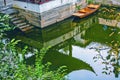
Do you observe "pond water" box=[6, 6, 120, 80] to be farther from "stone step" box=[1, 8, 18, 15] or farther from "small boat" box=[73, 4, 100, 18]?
"stone step" box=[1, 8, 18, 15]

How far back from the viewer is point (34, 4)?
67.5 feet

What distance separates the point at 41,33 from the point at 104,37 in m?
4.20

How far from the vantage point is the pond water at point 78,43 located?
1600 centimetres

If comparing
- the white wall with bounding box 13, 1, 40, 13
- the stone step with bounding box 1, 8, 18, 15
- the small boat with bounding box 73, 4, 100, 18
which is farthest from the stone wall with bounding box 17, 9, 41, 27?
the small boat with bounding box 73, 4, 100, 18

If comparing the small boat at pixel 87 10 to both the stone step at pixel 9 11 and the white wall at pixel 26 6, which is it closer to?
the white wall at pixel 26 6

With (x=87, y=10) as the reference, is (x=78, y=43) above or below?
below

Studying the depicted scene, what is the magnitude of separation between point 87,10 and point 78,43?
→ 4660 mm

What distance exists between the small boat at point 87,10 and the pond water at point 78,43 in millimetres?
410

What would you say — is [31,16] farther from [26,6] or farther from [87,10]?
[87,10]

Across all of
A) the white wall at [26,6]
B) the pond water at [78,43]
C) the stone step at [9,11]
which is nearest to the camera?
the pond water at [78,43]

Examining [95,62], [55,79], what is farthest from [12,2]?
[55,79]

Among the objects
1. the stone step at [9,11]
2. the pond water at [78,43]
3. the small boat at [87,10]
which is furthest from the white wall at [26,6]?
the small boat at [87,10]

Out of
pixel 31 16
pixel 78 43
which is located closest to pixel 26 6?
pixel 31 16

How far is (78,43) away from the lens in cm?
1961
